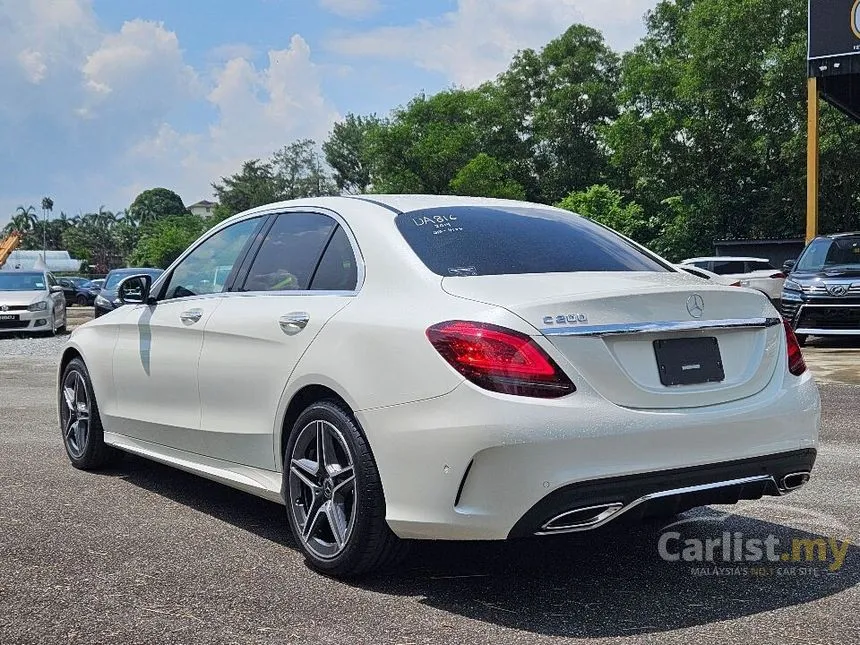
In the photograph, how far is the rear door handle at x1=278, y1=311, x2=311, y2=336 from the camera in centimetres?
438

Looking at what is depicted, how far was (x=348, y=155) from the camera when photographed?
94.9m

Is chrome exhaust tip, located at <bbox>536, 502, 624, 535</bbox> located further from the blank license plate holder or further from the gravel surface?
the gravel surface

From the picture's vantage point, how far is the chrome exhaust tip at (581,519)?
3.56 m

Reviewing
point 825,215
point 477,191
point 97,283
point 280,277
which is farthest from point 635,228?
point 280,277

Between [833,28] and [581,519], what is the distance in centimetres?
2203

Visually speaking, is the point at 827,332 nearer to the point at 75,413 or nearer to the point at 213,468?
the point at 75,413

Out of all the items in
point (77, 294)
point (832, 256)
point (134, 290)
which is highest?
point (134, 290)

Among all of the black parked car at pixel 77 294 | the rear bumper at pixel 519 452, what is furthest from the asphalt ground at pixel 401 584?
the black parked car at pixel 77 294

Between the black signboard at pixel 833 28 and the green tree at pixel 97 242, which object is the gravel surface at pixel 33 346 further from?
the green tree at pixel 97 242

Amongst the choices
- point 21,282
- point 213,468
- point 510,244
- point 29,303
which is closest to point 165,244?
point 21,282

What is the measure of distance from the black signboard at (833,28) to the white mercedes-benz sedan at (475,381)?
20079 mm

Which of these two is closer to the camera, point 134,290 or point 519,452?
point 519,452

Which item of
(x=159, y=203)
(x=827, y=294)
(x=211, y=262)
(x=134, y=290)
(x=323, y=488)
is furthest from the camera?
Result: (x=159, y=203)

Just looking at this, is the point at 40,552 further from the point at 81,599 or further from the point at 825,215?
the point at 825,215
